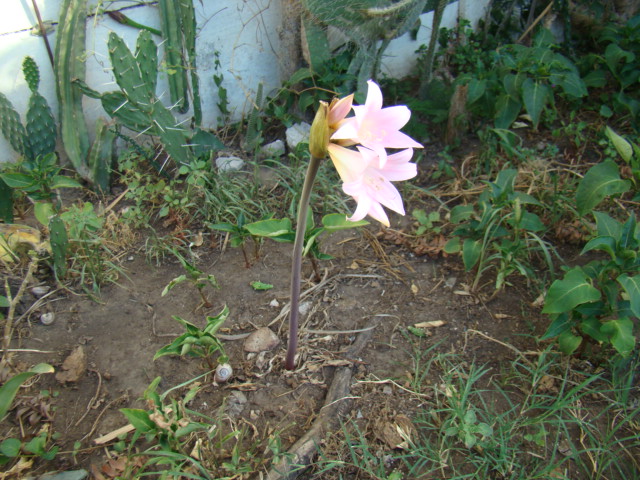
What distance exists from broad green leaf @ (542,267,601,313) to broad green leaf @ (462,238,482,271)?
43cm

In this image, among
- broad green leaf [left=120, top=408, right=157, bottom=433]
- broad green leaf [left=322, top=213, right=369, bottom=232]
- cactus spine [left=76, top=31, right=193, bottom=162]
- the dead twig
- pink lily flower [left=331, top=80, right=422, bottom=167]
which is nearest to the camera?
pink lily flower [left=331, top=80, right=422, bottom=167]

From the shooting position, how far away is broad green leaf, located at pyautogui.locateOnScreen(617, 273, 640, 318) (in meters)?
1.82

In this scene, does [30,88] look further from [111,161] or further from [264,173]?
[264,173]

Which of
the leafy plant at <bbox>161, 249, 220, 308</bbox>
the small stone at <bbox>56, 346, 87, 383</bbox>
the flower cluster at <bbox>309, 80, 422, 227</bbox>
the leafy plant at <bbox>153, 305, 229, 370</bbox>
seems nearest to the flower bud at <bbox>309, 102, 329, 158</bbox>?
the flower cluster at <bbox>309, 80, 422, 227</bbox>

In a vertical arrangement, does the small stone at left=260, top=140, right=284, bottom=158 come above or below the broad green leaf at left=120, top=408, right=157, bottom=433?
above

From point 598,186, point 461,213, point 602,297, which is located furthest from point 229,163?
point 602,297

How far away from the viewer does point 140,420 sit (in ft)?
5.28

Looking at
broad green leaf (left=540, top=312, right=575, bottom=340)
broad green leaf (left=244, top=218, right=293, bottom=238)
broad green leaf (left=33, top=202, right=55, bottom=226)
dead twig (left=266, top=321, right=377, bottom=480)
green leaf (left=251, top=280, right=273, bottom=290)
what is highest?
broad green leaf (left=244, top=218, right=293, bottom=238)

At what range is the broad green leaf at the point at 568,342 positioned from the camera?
1.94 metres

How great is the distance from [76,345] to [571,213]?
7.99ft

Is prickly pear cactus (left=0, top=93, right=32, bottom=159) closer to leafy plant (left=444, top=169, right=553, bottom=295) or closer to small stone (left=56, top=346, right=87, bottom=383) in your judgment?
small stone (left=56, top=346, right=87, bottom=383)

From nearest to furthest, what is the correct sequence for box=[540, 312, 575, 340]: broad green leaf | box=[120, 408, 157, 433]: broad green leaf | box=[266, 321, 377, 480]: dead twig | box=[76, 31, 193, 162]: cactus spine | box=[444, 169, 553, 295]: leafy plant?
box=[120, 408, 157, 433]: broad green leaf → box=[266, 321, 377, 480]: dead twig → box=[540, 312, 575, 340]: broad green leaf → box=[444, 169, 553, 295]: leafy plant → box=[76, 31, 193, 162]: cactus spine

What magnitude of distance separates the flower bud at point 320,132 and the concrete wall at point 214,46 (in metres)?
1.85

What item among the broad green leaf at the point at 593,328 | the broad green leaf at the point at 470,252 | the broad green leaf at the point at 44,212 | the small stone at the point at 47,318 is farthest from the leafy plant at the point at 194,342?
the broad green leaf at the point at 593,328
